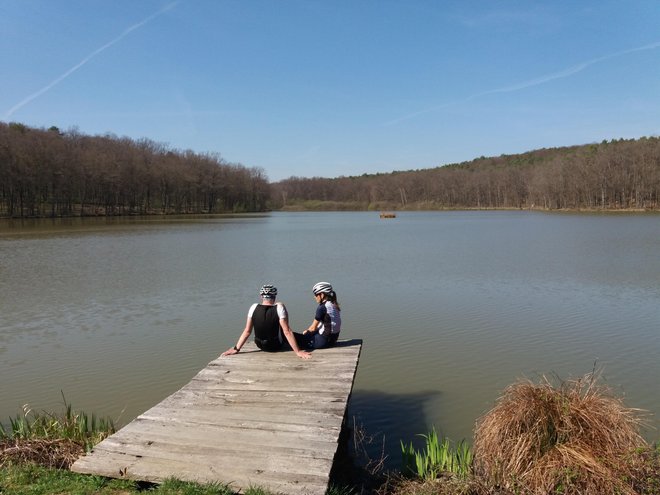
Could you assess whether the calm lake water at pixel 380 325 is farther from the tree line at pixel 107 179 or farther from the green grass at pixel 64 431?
the tree line at pixel 107 179

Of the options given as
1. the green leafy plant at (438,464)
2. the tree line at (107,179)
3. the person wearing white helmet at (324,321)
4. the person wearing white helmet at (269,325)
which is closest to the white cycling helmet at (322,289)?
the person wearing white helmet at (324,321)

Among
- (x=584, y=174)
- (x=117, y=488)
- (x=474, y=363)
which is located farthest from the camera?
(x=584, y=174)

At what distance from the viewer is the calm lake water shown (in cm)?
805

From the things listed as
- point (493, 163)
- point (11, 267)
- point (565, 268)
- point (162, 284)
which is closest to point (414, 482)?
point (162, 284)

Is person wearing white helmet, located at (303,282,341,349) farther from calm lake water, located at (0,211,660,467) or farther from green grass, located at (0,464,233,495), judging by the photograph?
green grass, located at (0,464,233,495)

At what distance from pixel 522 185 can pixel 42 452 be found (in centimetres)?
14121

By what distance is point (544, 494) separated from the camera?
4324 millimetres

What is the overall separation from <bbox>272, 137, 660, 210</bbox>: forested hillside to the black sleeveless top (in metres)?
96.5

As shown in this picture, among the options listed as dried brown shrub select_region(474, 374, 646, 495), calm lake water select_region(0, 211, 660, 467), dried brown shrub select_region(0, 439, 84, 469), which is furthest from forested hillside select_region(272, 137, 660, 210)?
dried brown shrub select_region(0, 439, 84, 469)

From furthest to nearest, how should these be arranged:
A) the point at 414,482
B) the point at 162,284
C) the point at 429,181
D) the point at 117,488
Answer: the point at 429,181 < the point at 162,284 < the point at 414,482 < the point at 117,488

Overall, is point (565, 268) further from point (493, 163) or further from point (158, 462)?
point (493, 163)

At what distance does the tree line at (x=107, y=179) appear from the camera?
241 ft

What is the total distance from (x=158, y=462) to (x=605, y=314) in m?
11.9

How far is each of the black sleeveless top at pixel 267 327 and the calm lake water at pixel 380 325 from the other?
154cm
